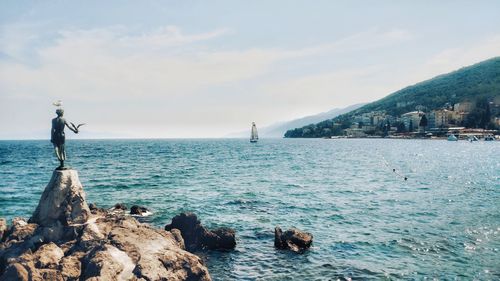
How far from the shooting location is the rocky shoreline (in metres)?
15.5

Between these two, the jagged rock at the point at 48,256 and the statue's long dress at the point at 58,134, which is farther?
the statue's long dress at the point at 58,134

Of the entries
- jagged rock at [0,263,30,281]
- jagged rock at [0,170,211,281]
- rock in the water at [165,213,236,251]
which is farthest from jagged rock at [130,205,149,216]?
jagged rock at [0,263,30,281]

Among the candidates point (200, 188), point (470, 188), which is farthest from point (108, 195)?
point (470, 188)

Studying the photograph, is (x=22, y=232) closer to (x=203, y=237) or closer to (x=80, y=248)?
(x=80, y=248)

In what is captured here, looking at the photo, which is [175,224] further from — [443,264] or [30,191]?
[30,191]

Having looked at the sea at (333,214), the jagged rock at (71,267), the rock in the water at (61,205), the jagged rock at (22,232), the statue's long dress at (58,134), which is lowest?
the sea at (333,214)

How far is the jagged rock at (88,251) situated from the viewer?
15.4 m

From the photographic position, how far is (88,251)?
17094 mm

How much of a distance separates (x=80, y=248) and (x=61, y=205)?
339cm

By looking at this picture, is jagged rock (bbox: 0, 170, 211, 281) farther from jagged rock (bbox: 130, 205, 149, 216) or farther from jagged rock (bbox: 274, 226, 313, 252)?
jagged rock (bbox: 130, 205, 149, 216)

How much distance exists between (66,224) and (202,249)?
31.0 feet

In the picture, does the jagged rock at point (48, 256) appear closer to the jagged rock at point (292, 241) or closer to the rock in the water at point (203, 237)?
the rock in the water at point (203, 237)

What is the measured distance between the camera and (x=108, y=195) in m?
47.2

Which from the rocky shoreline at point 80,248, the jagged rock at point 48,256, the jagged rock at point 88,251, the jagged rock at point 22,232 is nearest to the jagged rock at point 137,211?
the rocky shoreline at point 80,248
